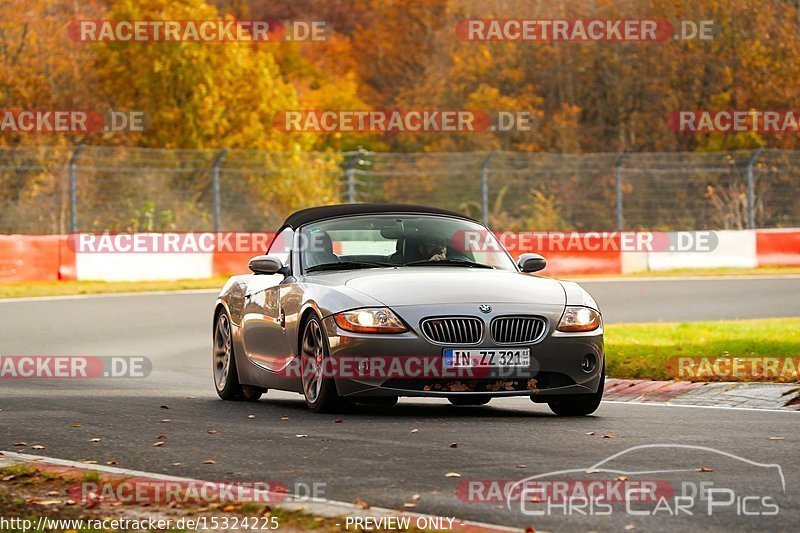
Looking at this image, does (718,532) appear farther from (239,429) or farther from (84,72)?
(84,72)

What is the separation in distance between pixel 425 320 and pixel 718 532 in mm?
4251

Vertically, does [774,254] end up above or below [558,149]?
below

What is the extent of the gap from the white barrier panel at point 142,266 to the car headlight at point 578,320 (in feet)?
69.2

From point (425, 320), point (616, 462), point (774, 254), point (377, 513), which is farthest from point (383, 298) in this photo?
point (774, 254)

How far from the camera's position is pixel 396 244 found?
12.0 meters

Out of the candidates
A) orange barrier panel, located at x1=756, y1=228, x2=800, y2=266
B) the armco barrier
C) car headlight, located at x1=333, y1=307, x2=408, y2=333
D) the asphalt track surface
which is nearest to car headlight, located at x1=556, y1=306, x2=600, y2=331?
the asphalt track surface

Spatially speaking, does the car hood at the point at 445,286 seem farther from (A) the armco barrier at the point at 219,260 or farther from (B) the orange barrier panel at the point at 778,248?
(B) the orange barrier panel at the point at 778,248

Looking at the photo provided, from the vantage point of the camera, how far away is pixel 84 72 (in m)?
51.3

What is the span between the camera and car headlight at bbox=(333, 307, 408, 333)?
10602mm

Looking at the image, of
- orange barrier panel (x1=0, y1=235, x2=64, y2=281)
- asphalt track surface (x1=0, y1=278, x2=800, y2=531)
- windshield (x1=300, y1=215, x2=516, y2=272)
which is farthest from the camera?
orange barrier panel (x1=0, y1=235, x2=64, y2=281)

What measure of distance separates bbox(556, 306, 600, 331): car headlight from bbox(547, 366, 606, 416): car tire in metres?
0.41

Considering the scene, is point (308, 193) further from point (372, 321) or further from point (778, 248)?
point (372, 321)

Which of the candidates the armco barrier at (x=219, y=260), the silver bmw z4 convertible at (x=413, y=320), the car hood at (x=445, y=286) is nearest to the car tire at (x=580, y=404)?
the silver bmw z4 convertible at (x=413, y=320)

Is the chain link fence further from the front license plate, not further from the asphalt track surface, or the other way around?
the front license plate
